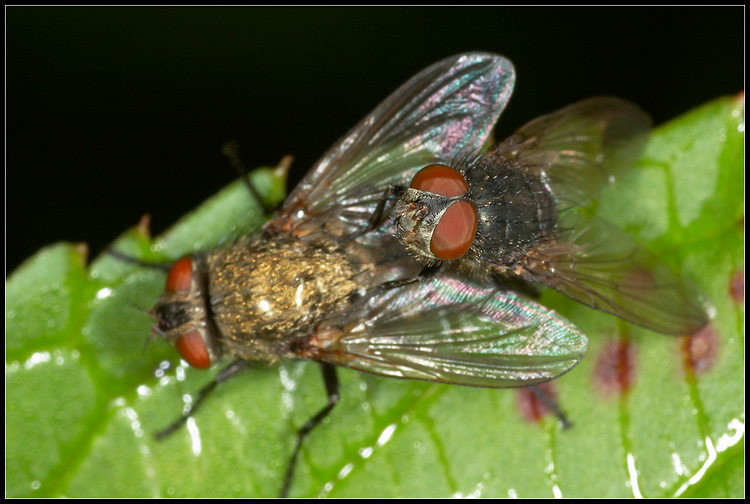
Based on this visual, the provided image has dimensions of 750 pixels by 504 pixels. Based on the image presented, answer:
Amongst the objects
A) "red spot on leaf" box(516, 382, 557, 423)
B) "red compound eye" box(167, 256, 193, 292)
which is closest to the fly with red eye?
"red spot on leaf" box(516, 382, 557, 423)

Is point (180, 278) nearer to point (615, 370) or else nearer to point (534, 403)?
point (534, 403)

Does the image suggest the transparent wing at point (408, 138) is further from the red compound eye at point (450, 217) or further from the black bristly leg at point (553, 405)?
the black bristly leg at point (553, 405)

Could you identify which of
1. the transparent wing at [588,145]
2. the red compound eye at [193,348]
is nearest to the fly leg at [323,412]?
the red compound eye at [193,348]

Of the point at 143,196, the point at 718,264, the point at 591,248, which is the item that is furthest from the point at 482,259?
the point at 143,196

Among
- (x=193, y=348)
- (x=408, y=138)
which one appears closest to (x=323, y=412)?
(x=193, y=348)

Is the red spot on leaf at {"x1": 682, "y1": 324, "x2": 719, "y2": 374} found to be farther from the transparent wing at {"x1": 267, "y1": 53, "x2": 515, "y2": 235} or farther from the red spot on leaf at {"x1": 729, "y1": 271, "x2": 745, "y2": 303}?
the transparent wing at {"x1": 267, "y1": 53, "x2": 515, "y2": 235}

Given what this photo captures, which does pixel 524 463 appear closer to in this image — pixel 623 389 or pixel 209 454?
pixel 623 389
